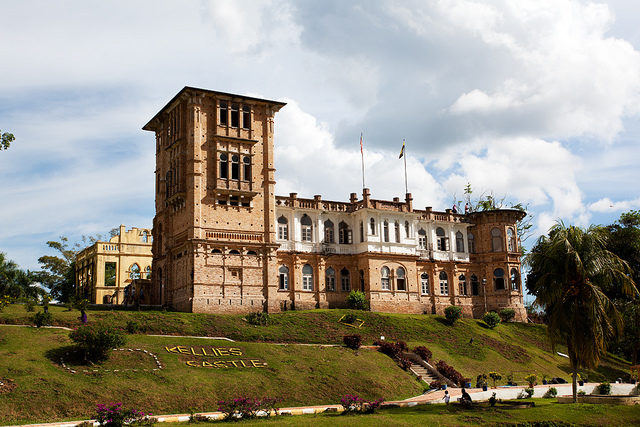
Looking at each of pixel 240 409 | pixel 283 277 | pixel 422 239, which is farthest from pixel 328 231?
pixel 240 409

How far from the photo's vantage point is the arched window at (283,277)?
5938cm

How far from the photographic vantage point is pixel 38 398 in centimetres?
2983

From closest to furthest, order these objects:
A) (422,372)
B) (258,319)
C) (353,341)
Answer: (422,372) → (353,341) → (258,319)

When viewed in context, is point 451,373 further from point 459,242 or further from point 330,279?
point 459,242

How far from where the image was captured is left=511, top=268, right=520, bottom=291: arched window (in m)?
69.3

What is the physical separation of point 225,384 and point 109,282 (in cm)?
4240

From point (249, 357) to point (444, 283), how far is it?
31526 millimetres

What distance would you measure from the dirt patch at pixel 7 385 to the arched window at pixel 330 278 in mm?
34264

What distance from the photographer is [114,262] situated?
66688mm

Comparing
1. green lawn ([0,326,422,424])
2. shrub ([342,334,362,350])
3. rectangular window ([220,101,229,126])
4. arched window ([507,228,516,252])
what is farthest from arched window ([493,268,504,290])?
rectangular window ([220,101,229,126])

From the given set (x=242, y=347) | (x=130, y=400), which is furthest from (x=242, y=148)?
(x=130, y=400)

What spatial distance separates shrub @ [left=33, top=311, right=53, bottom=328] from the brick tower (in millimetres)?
12204

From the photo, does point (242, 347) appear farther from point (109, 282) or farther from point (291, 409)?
point (109, 282)

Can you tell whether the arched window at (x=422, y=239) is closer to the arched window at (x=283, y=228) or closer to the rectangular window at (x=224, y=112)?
the arched window at (x=283, y=228)
